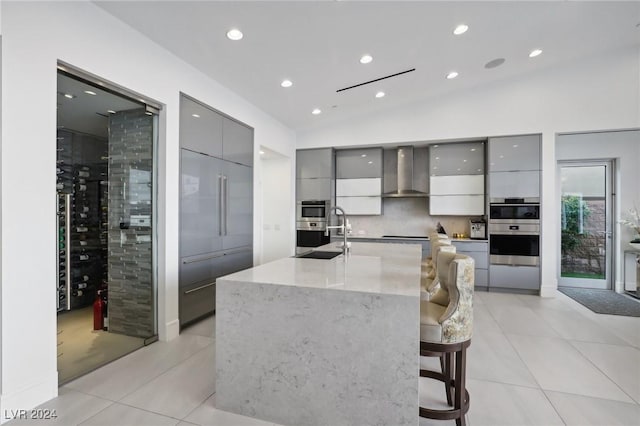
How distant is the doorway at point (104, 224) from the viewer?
2.33 m

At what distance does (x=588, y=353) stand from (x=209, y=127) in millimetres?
4388

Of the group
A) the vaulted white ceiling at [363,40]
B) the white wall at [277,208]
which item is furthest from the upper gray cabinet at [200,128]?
the white wall at [277,208]

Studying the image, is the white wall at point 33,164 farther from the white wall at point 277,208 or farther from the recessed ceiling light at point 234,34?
the white wall at point 277,208

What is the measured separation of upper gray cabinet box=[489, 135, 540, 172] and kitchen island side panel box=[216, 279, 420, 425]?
14.0ft

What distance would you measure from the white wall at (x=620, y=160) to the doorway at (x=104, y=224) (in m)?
5.94

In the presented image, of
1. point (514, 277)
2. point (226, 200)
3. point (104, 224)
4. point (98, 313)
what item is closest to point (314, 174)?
point (226, 200)

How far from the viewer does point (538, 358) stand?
2.58 m

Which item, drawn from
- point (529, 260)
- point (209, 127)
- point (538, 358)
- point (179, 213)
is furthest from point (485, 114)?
point (179, 213)

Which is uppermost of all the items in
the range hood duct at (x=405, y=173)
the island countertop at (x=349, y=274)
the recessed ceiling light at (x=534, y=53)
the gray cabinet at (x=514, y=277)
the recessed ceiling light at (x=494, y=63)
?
the recessed ceiling light at (x=534, y=53)

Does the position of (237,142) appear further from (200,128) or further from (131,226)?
(131,226)

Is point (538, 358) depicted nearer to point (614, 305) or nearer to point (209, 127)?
point (614, 305)

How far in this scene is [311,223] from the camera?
572cm

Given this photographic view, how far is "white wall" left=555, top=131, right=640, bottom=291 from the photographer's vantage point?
4.87m

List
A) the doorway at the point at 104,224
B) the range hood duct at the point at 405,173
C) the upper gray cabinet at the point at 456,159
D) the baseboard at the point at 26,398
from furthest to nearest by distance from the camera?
the range hood duct at the point at 405,173 → the upper gray cabinet at the point at 456,159 → the doorway at the point at 104,224 → the baseboard at the point at 26,398
